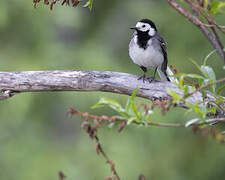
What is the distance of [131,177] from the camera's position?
847 centimetres

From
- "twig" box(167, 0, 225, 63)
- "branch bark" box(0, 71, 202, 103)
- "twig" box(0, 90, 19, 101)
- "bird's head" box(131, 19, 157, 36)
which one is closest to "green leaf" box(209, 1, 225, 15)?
"twig" box(167, 0, 225, 63)

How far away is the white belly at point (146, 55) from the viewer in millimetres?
4699

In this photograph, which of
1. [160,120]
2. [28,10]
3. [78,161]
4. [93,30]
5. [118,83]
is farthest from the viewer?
[93,30]

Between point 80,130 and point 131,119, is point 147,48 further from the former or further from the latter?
point 80,130

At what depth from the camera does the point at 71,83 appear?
3.80 metres

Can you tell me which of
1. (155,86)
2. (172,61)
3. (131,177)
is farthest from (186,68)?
(155,86)

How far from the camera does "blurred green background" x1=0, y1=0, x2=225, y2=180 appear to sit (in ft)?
27.2

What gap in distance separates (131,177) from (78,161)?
3.51 feet

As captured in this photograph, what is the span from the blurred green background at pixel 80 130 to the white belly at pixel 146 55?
10.1 feet

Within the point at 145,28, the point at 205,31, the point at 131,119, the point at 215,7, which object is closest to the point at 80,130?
the point at 145,28

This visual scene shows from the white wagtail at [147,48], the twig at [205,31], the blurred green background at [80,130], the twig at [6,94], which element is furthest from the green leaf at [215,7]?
the blurred green background at [80,130]

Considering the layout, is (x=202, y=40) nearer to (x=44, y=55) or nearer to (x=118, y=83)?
(x=44, y=55)

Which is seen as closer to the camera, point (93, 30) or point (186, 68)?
point (186, 68)

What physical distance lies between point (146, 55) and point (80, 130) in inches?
174
